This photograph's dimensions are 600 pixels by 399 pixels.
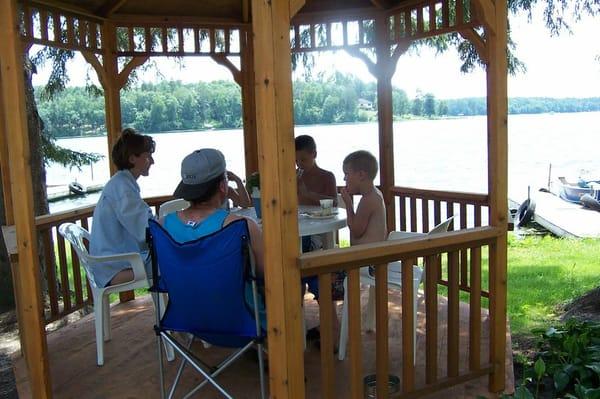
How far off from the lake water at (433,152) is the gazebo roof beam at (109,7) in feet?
41.2

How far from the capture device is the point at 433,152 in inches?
1582

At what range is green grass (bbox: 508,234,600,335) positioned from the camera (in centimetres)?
570

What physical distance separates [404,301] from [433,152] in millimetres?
38504

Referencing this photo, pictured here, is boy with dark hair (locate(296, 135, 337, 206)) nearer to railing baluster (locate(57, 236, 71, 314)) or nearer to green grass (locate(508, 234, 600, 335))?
railing baluster (locate(57, 236, 71, 314))

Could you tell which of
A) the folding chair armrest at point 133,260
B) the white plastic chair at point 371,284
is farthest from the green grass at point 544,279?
the folding chair armrest at point 133,260

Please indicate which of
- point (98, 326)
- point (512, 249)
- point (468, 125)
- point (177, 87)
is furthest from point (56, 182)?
point (468, 125)

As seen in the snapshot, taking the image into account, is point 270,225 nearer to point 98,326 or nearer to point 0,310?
point 98,326

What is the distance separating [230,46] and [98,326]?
285 centimetres

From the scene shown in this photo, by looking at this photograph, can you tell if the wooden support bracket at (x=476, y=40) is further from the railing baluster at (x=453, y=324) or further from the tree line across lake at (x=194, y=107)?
the tree line across lake at (x=194, y=107)

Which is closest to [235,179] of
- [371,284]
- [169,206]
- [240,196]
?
[240,196]

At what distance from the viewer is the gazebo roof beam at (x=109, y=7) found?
4.64 m

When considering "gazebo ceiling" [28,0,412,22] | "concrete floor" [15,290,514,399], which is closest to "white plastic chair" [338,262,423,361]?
"concrete floor" [15,290,514,399]

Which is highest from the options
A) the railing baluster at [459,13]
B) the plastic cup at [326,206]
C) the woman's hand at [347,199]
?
the railing baluster at [459,13]

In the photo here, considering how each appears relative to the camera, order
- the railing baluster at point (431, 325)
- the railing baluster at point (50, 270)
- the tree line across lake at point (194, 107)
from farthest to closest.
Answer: the tree line across lake at point (194, 107), the railing baluster at point (50, 270), the railing baluster at point (431, 325)
